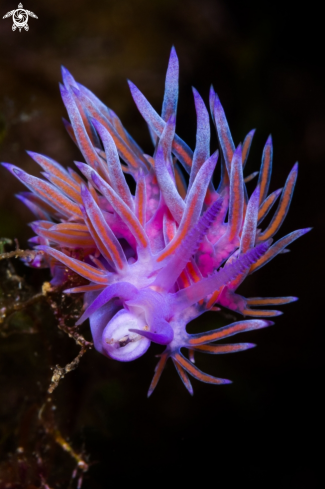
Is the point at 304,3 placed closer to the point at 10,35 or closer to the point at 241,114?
the point at 241,114

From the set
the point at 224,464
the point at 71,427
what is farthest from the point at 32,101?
the point at 224,464

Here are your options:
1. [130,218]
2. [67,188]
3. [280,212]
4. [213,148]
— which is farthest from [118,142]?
[213,148]

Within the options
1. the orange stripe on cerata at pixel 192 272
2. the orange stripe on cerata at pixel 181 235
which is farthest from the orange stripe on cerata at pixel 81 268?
the orange stripe on cerata at pixel 192 272

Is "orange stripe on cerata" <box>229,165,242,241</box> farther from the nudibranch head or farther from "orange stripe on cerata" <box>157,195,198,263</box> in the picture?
the nudibranch head

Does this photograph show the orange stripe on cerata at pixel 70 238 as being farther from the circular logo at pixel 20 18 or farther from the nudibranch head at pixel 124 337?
the circular logo at pixel 20 18

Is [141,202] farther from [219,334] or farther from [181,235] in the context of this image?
[219,334]

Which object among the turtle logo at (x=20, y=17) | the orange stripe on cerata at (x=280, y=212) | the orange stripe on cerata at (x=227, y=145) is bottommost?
the orange stripe on cerata at (x=280, y=212)

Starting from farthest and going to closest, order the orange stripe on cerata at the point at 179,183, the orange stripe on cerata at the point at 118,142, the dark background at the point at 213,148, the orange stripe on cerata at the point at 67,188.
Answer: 1. the dark background at the point at 213,148
2. the orange stripe on cerata at the point at 179,183
3. the orange stripe on cerata at the point at 118,142
4. the orange stripe on cerata at the point at 67,188
